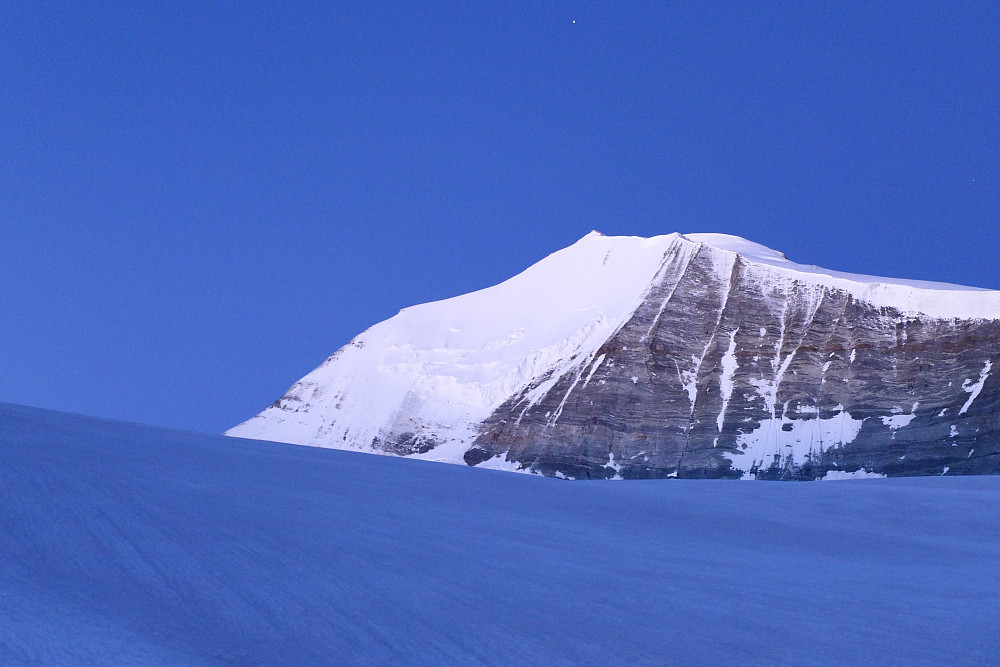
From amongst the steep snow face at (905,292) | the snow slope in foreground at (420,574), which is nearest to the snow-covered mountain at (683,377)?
the steep snow face at (905,292)

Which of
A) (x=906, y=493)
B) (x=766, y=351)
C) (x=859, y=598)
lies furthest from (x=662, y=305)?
(x=859, y=598)

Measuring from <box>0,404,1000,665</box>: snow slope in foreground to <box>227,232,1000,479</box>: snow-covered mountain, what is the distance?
160 feet

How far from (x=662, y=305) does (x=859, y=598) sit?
65.4m

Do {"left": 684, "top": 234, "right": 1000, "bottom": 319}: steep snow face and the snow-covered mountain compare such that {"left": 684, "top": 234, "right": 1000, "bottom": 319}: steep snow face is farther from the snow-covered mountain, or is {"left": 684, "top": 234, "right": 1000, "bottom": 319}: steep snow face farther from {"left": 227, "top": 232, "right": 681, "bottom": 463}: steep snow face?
{"left": 227, "top": 232, "right": 681, "bottom": 463}: steep snow face

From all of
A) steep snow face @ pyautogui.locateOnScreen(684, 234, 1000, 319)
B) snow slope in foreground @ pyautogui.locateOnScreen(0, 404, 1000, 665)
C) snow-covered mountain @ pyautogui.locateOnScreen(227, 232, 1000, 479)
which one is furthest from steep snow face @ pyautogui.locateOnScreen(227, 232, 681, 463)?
snow slope in foreground @ pyautogui.locateOnScreen(0, 404, 1000, 665)

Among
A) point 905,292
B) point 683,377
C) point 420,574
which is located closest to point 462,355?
point 683,377

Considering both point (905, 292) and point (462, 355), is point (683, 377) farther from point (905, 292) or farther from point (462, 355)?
point (462, 355)

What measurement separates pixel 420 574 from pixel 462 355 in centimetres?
7277

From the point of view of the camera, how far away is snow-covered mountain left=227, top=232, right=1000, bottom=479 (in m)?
54.6

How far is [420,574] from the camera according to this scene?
4352mm

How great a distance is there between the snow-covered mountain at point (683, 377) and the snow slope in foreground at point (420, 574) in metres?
48.7

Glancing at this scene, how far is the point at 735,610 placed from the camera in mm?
4234

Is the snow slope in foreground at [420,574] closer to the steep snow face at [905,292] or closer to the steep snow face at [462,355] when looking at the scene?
the steep snow face at [905,292]

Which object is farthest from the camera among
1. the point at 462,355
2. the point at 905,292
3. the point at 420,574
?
the point at 462,355
